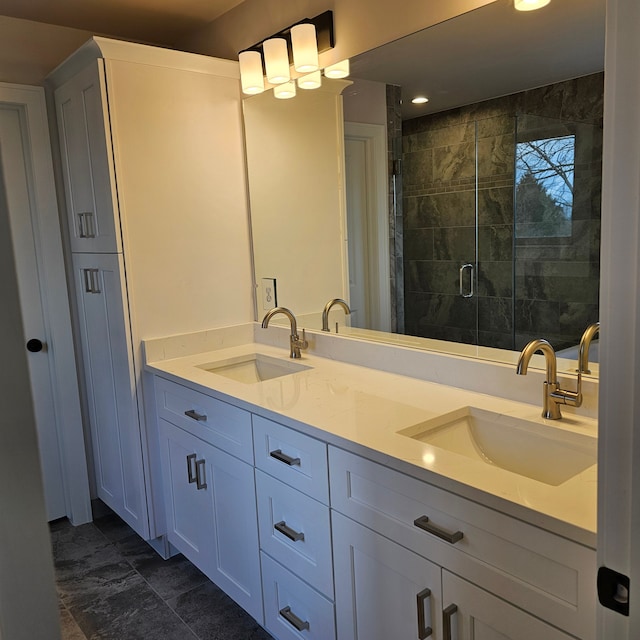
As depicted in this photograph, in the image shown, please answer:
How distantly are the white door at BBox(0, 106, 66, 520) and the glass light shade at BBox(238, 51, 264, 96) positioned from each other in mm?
1060

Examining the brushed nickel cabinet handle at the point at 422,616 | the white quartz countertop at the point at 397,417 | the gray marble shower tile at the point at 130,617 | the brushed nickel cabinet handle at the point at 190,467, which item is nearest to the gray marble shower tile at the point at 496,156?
the white quartz countertop at the point at 397,417

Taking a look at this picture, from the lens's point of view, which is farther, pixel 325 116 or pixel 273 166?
pixel 273 166

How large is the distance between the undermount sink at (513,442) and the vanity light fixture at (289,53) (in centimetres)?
137

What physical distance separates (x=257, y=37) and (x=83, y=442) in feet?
6.78

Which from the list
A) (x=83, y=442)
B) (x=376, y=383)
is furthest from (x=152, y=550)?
(x=376, y=383)

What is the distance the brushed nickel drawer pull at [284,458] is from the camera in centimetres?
163

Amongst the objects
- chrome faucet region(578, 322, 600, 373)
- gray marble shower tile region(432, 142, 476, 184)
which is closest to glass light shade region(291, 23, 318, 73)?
gray marble shower tile region(432, 142, 476, 184)

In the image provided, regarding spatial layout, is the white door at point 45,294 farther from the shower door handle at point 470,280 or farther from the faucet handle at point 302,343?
the shower door handle at point 470,280

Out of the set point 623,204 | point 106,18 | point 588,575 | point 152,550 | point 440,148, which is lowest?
point 152,550

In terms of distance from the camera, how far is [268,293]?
2.68m

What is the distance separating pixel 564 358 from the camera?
1.60m

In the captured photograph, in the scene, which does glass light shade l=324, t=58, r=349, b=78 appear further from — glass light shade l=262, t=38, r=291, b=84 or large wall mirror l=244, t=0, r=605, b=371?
glass light shade l=262, t=38, r=291, b=84

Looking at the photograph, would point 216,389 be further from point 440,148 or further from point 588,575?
point 588,575

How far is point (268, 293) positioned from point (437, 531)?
163 cm
